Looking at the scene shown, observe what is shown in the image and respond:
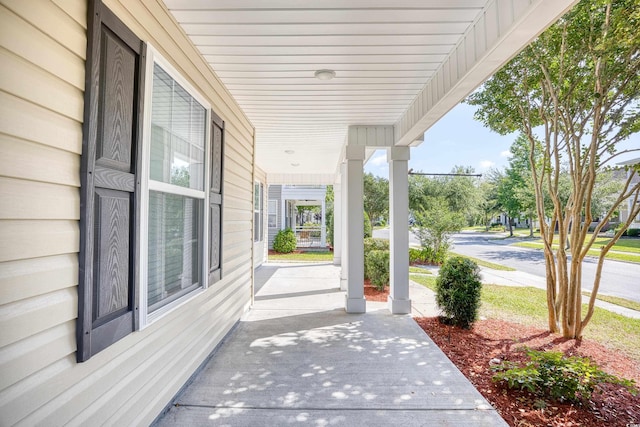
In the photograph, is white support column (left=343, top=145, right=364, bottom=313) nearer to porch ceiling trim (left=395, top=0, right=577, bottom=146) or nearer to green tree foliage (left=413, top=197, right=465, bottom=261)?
porch ceiling trim (left=395, top=0, right=577, bottom=146)

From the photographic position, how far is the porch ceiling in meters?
2.07

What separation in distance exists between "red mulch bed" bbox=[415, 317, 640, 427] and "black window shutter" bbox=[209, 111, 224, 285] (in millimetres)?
2598

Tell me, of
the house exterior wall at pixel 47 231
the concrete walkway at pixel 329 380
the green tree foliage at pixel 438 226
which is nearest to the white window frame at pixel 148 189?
the house exterior wall at pixel 47 231

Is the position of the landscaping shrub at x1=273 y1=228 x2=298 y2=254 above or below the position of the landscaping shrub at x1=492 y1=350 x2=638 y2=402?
above

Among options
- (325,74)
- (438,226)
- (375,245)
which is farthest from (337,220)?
(325,74)

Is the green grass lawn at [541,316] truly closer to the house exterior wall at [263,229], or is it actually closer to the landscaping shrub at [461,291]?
the landscaping shrub at [461,291]

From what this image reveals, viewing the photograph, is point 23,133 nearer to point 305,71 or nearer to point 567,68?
point 305,71

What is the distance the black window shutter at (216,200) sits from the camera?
3004 millimetres

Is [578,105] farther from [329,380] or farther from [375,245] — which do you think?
[375,245]

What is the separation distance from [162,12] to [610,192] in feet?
57.8

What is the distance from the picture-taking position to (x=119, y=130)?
5.31ft

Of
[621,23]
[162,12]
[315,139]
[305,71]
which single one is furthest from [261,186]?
[621,23]

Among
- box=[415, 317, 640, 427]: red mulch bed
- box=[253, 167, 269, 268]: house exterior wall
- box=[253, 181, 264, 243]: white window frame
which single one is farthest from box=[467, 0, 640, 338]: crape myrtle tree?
box=[253, 181, 264, 243]: white window frame

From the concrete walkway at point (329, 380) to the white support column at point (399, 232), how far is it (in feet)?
0.89
